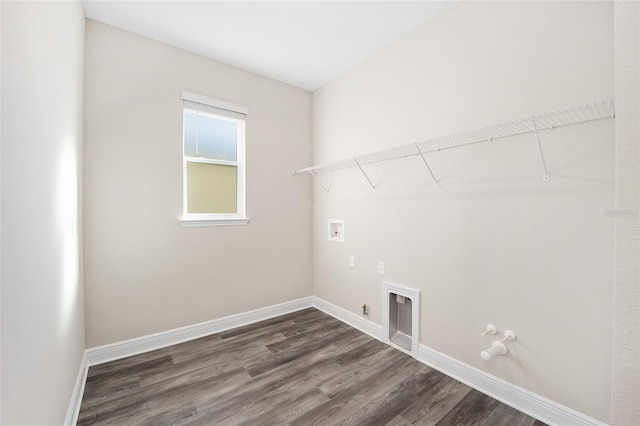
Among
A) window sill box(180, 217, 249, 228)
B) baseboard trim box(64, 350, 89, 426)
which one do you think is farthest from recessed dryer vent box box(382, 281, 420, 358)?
baseboard trim box(64, 350, 89, 426)

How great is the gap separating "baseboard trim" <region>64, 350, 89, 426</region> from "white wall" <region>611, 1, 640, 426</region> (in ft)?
8.13

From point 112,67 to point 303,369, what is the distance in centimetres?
287

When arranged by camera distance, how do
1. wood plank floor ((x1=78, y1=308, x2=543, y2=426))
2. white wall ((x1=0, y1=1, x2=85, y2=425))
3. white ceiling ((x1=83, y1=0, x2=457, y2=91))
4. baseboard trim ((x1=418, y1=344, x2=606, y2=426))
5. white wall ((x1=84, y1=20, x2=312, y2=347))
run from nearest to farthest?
white wall ((x1=0, y1=1, x2=85, y2=425))
baseboard trim ((x1=418, y1=344, x2=606, y2=426))
wood plank floor ((x1=78, y1=308, x2=543, y2=426))
white ceiling ((x1=83, y1=0, x2=457, y2=91))
white wall ((x1=84, y1=20, x2=312, y2=347))

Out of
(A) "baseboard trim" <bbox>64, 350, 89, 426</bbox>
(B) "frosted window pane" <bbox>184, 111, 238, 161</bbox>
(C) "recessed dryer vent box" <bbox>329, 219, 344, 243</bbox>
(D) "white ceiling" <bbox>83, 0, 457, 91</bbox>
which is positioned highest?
(D) "white ceiling" <bbox>83, 0, 457, 91</bbox>

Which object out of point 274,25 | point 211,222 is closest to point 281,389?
point 211,222

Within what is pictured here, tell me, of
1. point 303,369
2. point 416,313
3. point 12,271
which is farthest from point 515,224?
point 12,271

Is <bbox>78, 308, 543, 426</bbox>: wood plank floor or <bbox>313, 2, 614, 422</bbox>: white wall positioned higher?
<bbox>313, 2, 614, 422</bbox>: white wall

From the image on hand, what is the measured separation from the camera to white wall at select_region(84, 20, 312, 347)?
6.86ft

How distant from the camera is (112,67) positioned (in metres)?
2.14

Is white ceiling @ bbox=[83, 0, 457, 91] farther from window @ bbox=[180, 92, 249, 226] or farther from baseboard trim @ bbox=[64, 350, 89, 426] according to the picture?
baseboard trim @ bbox=[64, 350, 89, 426]

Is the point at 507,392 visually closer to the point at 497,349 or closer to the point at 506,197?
the point at 497,349

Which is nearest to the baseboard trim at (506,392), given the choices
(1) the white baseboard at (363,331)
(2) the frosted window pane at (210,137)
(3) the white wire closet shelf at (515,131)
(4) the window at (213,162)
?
(1) the white baseboard at (363,331)

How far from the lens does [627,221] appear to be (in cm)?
90

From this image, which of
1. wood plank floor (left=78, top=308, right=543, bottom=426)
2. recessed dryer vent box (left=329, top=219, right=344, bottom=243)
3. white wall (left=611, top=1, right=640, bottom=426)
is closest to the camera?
white wall (left=611, top=1, right=640, bottom=426)
